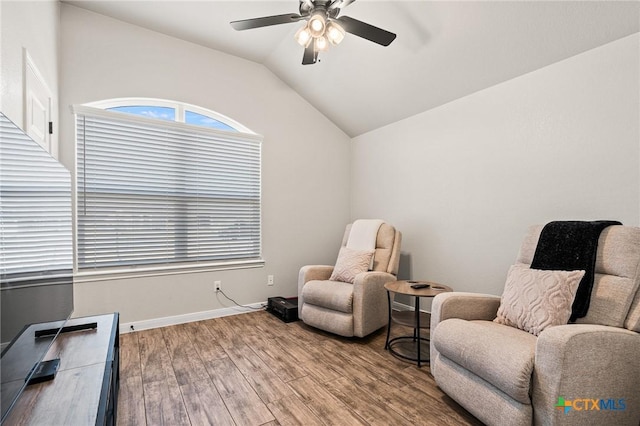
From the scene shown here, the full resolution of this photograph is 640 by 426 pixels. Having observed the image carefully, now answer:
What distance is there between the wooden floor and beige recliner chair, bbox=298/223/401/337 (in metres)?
0.15

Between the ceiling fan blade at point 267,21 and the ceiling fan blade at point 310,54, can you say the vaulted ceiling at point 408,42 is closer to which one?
the ceiling fan blade at point 310,54

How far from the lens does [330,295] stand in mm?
2656

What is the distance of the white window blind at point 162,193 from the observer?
2678 millimetres

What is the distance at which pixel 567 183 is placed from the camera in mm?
2172

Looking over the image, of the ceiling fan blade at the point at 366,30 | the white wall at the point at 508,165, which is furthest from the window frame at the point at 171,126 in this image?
the ceiling fan blade at the point at 366,30

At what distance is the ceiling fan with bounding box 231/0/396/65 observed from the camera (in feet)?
6.26

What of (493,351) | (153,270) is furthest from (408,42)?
(153,270)

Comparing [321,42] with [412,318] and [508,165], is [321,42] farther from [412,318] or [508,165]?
[412,318]

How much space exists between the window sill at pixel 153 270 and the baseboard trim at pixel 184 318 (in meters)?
0.44

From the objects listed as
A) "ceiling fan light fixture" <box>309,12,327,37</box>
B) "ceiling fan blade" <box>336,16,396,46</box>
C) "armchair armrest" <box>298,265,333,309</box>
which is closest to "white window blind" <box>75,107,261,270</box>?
"armchair armrest" <box>298,265,333,309</box>

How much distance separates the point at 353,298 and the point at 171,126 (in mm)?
2476

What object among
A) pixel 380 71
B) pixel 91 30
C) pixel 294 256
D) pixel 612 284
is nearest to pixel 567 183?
pixel 612 284

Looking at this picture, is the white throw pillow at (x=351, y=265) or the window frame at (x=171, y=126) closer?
the window frame at (x=171, y=126)

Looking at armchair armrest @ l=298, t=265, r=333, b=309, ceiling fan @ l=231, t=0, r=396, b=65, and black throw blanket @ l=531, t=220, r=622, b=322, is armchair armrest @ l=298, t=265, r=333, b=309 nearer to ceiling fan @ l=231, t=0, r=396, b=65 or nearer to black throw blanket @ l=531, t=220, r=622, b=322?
black throw blanket @ l=531, t=220, r=622, b=322
